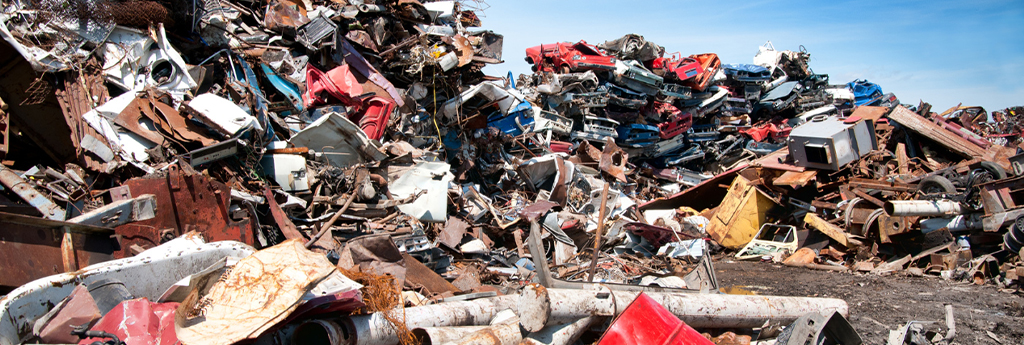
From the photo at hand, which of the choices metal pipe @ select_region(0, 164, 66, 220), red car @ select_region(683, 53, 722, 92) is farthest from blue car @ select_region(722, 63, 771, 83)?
metal pipe @ select_region(0, 164, 66, 220)

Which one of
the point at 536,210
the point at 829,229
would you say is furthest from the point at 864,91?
the point at 536,210

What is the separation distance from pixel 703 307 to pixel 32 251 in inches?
186

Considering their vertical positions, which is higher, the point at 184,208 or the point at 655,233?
the point at 184,208

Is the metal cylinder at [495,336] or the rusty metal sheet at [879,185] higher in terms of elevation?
the metal cylinder at [495,336]

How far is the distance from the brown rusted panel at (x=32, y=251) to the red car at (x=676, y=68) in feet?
45.3

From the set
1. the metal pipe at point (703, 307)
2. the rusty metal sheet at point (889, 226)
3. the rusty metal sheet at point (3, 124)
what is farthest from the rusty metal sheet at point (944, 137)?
the rusty metal sheet at point (3, 124)

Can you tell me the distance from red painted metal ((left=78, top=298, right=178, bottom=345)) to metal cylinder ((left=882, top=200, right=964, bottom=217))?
348 inches

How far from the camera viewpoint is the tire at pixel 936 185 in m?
7.76

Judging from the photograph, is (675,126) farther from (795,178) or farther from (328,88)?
(328,88)

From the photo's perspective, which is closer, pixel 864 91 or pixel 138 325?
pixel 138 325

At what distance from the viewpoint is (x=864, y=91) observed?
1870cm

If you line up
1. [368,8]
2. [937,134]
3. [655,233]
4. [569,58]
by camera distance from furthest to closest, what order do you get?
[569,58], [937,134], [368,8], [655,233]

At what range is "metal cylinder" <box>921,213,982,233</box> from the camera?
7.18m

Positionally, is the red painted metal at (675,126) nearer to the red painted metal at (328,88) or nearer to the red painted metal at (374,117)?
the red painted metal at (374,117)
